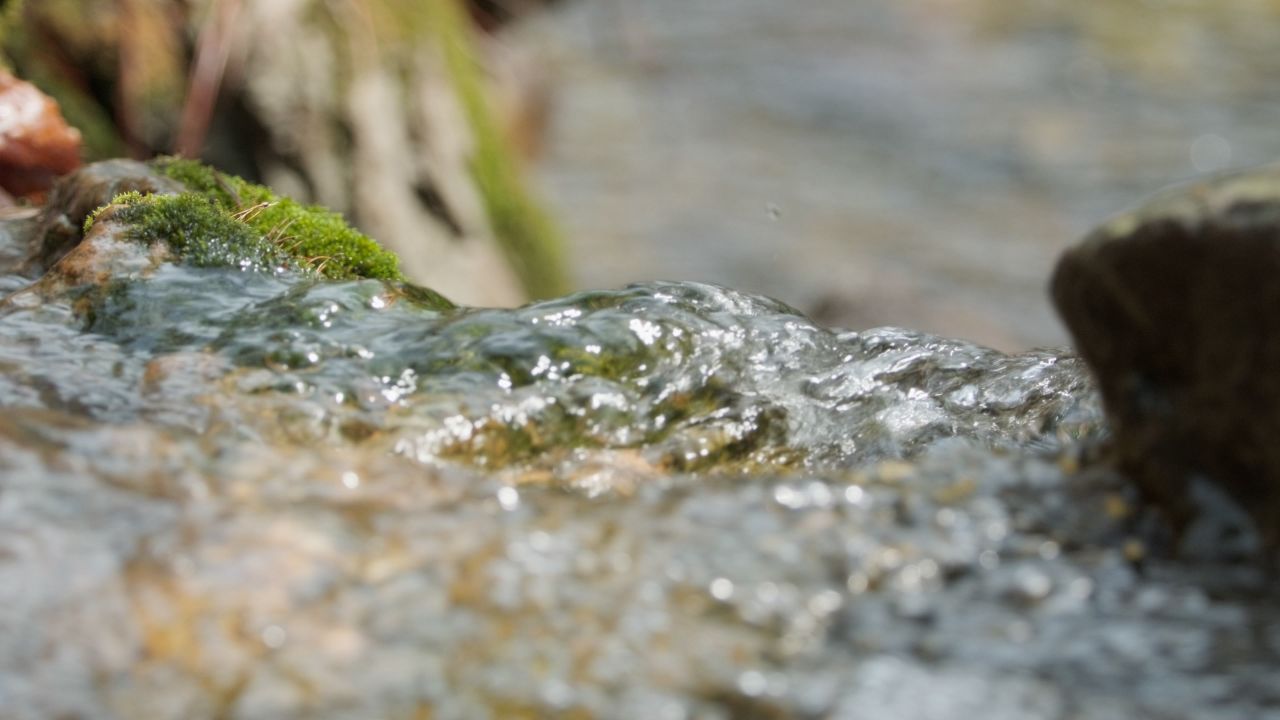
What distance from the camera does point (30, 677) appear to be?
5.04ft

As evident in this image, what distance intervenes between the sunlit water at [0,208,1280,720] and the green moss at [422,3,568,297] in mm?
4048

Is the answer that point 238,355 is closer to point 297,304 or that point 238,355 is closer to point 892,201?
point 297,304

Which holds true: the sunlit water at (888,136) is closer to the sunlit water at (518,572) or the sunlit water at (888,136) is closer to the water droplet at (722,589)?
the sunlit water at (518,572)

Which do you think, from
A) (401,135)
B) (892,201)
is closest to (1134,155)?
(892,201)

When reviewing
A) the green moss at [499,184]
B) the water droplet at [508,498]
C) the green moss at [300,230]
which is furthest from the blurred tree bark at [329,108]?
the water droplet at [508,498]

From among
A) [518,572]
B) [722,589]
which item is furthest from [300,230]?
[722,589]

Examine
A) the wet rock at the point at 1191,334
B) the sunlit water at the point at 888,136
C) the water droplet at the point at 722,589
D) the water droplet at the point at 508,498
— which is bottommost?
the sunlit water at the point at 888,136

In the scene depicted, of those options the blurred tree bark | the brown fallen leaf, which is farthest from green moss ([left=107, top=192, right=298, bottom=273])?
the blurred tree bark

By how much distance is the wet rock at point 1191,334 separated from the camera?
167cm

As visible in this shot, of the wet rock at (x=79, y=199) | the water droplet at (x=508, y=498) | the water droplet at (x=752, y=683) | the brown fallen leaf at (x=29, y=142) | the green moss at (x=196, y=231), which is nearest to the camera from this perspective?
the water droplet at (x=752, y=683)

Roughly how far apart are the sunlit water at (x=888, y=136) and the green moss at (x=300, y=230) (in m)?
5.69

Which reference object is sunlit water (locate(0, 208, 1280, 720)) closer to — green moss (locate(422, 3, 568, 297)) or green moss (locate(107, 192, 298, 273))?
green moss (locate(107, 192, 298, 273))

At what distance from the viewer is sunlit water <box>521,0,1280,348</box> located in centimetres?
1003

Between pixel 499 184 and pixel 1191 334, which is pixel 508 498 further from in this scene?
pixel 499 184
